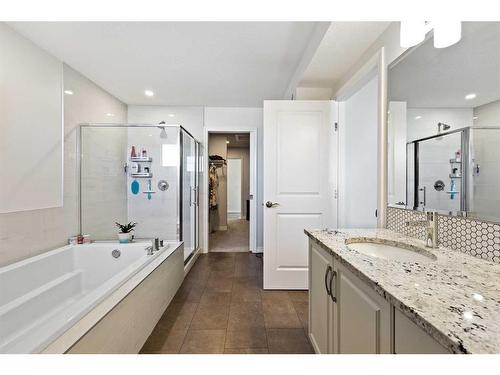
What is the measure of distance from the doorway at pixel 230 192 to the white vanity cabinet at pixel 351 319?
2679 mm

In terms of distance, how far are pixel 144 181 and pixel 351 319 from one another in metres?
3.18

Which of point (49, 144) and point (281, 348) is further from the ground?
point (49, 144)

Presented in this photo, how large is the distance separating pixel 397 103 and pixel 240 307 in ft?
6.72

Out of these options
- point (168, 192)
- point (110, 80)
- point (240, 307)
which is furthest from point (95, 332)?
point (110, 80)

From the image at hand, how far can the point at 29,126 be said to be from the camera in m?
2.05

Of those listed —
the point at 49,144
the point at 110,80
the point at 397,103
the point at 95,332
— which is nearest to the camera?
the point at 95,332

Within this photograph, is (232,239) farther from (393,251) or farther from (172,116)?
(393,251)

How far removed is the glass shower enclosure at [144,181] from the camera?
301 cm

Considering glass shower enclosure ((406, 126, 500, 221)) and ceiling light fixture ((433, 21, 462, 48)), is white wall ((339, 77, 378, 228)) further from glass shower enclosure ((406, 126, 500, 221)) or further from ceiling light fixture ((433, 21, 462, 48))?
ceiling light fixture ((433, 21, 462, 48))

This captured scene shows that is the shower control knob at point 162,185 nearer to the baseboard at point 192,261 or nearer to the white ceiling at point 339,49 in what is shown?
the baseboard at point 192,261

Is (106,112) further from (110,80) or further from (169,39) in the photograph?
(169,39)

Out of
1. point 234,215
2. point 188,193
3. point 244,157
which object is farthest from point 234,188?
point 188,193

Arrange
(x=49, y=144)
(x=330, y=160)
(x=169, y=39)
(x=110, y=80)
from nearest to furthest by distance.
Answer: (x=169, y=39), (x=49, y=144), (x=330, y=160), (x=110, y=80)

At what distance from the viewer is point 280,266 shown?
2.59m
